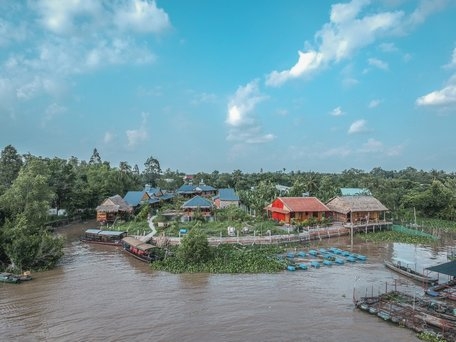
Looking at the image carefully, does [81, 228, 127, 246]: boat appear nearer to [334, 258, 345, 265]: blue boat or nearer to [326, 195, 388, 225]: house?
[334, 258, 345, 265]: blue boat

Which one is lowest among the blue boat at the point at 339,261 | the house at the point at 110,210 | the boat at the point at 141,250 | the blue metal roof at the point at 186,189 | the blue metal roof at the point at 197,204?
the blue boat at the point at 339,261

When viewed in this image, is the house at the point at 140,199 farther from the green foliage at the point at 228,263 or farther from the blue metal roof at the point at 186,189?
the green foliage at the point at 228,263

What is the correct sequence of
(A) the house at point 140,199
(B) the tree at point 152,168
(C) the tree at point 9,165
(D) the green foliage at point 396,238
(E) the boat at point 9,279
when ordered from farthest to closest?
(B) the tree at point 152,168, (A) the house at point 140,199, (C) the tree at point 9,165, (D) the green foliage at point 396,238, (E) the boat at point 9,279

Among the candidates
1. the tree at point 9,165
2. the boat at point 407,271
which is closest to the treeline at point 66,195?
the tree at point 9,165

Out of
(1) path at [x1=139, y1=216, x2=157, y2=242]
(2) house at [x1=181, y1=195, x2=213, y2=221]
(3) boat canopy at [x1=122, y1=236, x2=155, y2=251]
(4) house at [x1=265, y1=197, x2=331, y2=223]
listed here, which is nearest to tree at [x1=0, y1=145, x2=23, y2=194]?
(1) path at [x1=139, y1=216, x2=157, y2=242]

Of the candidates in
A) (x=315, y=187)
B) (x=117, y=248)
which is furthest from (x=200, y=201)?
(x=315, y=187)

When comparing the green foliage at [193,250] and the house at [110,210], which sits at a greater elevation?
the house at [110,210]
